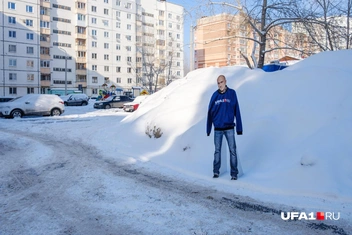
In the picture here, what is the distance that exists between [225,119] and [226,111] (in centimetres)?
15

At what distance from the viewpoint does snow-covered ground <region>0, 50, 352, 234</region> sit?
12.0 ft

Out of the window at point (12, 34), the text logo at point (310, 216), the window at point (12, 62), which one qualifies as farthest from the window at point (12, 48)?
the text logo at point (310, 216)

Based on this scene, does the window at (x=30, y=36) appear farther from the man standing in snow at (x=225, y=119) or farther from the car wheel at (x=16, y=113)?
the man standing in snow at (x=225, y=119)

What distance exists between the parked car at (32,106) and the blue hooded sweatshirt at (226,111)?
56.8 feet

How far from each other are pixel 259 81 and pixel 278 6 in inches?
256

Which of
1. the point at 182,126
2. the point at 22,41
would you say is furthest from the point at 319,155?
the point at 22,41

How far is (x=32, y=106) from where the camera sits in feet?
64.2

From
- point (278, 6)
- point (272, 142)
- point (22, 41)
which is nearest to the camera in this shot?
point (272, 142)

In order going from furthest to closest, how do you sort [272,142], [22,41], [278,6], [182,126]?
[22,41] < [278,6] < [182,126] < [272,142]

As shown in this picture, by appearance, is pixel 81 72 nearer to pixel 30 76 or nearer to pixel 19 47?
pixel 30 76

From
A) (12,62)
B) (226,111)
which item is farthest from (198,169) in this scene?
(12,62)

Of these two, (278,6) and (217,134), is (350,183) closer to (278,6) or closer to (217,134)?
(217,134)

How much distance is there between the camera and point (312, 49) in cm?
1677

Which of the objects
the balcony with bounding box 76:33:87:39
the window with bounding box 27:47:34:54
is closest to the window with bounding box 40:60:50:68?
the window with bounding box 27:47:34:54
